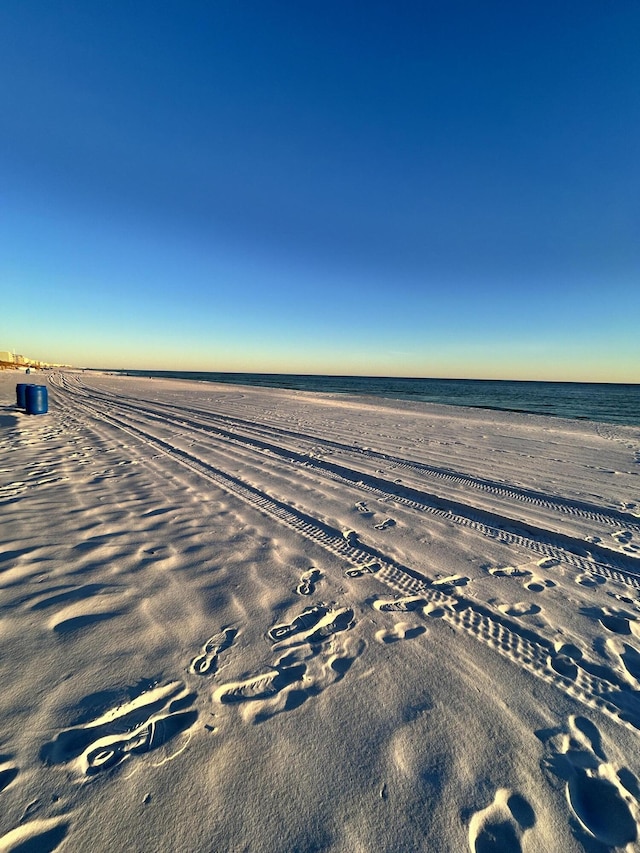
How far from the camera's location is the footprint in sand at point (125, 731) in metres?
1.48

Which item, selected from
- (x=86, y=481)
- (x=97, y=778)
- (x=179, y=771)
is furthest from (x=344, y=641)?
(x=86, y=481)

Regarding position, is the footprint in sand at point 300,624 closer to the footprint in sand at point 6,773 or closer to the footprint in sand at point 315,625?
the footprint in sand at point 315,625

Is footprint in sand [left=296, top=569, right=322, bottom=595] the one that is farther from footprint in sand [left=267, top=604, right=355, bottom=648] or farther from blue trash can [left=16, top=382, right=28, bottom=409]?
blue trash can [left=16, top=382, right=28, bottom=409]

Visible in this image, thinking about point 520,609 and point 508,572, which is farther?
point 508,572

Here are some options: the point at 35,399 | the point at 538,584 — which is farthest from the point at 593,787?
the point at 35,399

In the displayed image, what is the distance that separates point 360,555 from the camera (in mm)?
3230

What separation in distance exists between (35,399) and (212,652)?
12.8 meters

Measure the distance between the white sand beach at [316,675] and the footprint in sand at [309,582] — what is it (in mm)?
22

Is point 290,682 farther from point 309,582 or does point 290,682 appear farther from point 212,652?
point 309,582

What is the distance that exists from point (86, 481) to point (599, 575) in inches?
232

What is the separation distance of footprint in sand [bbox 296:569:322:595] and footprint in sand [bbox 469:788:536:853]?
1.48 meters

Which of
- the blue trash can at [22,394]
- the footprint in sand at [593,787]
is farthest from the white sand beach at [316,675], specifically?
the blue trash can at [22,394]

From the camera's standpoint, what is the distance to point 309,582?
2.79 metres

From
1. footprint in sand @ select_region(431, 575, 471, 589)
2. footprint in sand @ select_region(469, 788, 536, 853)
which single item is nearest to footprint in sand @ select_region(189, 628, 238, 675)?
footprint in sand @ select_region(469, 788, 536, 853)
